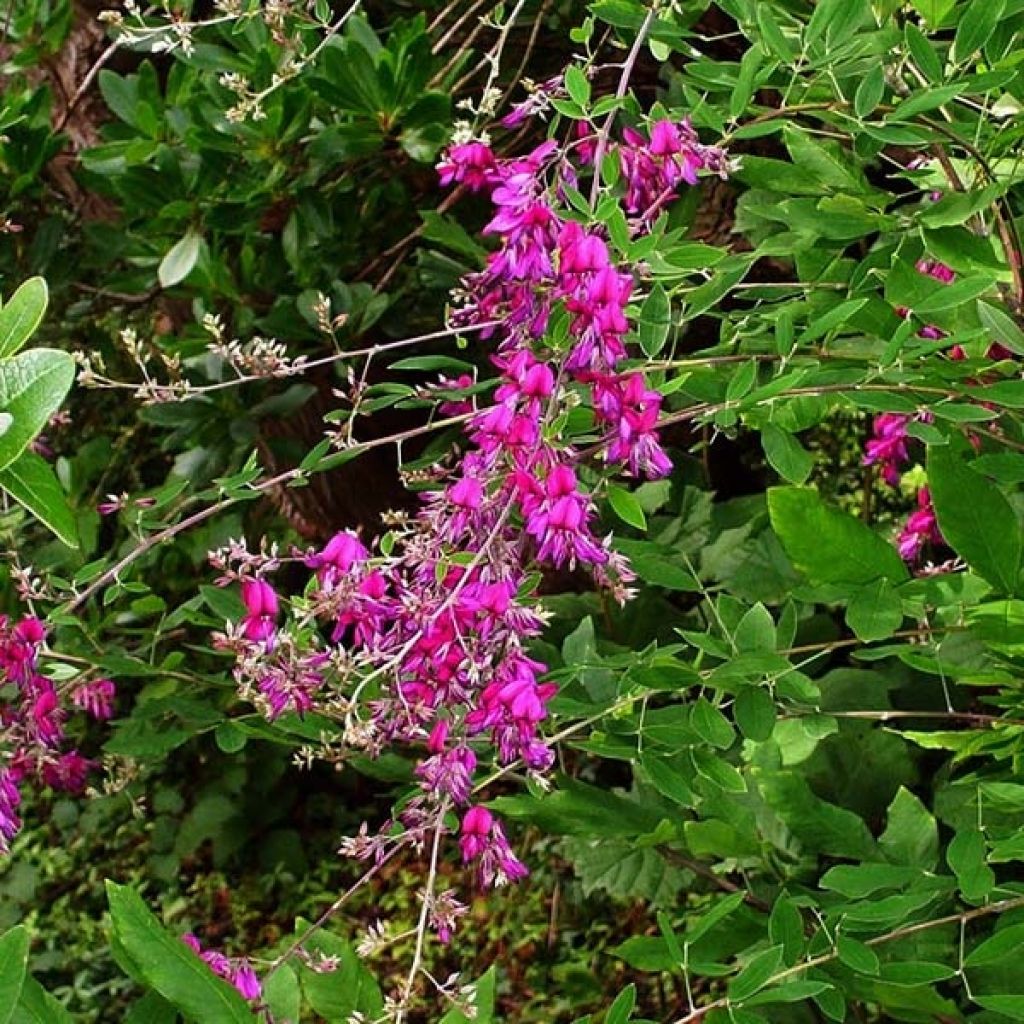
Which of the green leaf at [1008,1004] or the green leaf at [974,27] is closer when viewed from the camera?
the green leaf at [1008,1004]

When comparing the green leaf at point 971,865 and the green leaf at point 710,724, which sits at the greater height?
the green leaf at point 710,724

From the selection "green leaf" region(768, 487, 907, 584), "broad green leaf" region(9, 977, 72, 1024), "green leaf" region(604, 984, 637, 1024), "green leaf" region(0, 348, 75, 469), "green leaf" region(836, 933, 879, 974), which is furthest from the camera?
"green leaf" region(768, 487, 907, 584)

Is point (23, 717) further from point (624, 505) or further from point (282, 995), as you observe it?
point (624, 505)

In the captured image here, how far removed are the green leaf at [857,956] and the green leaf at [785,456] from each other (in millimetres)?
347

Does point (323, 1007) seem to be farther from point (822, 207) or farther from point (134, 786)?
point (134, 786)

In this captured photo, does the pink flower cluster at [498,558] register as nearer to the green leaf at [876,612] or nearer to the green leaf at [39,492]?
the green leaf at [876,612]

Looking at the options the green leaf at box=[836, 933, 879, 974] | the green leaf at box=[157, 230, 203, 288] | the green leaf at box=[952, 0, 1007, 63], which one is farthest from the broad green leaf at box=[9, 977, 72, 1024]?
the green leaf at box=[157, 230, 203, 288]

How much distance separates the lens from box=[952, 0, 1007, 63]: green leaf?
3.75ft

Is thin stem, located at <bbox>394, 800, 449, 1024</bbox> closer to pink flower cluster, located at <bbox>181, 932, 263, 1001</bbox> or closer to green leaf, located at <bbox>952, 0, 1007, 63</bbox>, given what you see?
pink flower cluster, located at <bbox>181, 932, 263, 1001</bbox>

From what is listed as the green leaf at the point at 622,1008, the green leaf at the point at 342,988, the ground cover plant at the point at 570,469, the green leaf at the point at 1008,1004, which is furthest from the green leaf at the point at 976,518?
the green leaf at the point at 342,988

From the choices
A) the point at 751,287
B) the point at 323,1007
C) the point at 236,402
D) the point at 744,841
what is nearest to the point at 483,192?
the point at 236,402

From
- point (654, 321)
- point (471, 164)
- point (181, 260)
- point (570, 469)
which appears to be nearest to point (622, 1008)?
point (570, 469)

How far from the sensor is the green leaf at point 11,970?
75 cm

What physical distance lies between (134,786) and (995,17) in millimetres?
2732
